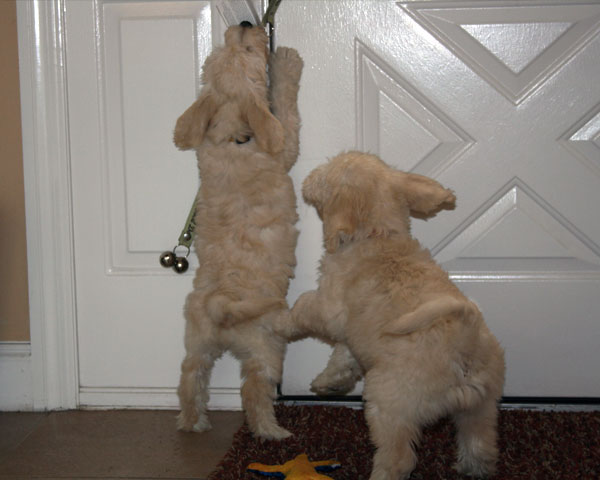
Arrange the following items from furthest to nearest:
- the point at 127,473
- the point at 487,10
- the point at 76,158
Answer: the point at 76,158 → the point at 487,10 → the point at 127,473

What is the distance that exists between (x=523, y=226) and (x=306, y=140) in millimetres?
1093

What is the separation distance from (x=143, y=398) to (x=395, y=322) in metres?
1.68

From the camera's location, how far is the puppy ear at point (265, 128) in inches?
106

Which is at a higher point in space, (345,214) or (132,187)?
(132,187)

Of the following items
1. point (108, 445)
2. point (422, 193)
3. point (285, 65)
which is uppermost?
point (285, 65)

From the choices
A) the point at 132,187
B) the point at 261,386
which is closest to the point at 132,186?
the point at 132,187

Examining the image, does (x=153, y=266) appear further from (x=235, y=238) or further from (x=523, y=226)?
(x=523, y=226)

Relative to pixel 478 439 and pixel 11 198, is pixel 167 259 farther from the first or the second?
pixel 478 439

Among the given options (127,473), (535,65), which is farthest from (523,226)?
(127,473)

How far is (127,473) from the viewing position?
8.50ft

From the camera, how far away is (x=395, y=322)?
2.08 metres

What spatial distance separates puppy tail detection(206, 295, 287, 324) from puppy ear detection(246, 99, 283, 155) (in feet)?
2.07

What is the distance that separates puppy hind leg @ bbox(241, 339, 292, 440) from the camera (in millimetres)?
2676

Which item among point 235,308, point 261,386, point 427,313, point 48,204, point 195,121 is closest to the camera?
point 427,313
